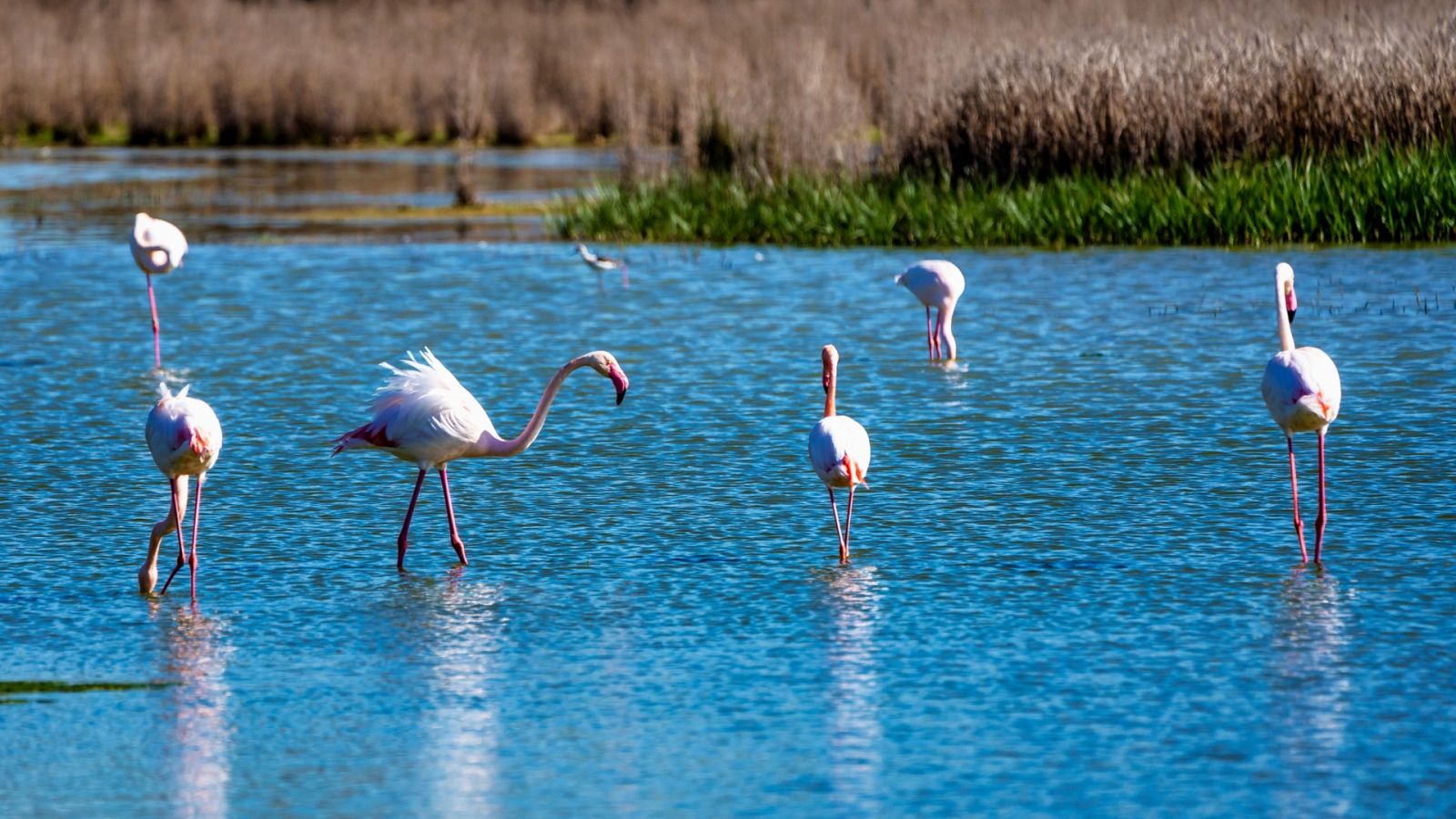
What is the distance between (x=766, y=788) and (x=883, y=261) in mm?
14265

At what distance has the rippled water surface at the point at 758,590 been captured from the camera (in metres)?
5.48

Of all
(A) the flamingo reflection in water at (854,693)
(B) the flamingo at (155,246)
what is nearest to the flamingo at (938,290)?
(B) the flamingo at (155,246)

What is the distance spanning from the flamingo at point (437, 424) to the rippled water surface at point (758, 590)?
0.43 m

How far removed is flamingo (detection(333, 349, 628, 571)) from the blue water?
43cm

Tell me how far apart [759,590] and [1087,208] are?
12.7m

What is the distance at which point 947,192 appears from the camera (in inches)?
811

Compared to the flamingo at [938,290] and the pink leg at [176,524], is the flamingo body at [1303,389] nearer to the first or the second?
the pink leg at [176,524]

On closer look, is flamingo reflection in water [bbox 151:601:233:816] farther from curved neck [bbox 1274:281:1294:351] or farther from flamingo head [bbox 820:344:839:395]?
curved neck [bbox 1274:281:1294:351]

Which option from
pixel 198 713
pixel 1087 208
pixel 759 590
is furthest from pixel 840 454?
pixel 1087 208

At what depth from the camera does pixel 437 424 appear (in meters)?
8.04

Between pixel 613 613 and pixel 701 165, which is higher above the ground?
pixel 701 165

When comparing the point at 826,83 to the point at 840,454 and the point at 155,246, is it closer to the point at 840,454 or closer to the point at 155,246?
the point at 155,246

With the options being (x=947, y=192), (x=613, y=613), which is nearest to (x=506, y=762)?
(x=613, y=613)

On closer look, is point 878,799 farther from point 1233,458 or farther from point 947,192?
point 947,192
